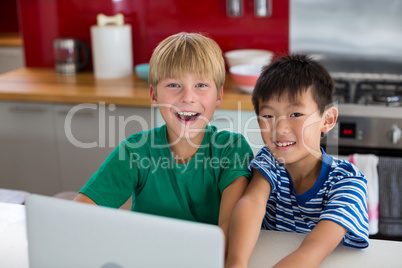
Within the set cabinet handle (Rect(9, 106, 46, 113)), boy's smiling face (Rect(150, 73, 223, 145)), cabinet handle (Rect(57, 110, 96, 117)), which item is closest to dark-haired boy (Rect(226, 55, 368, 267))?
boy's smiling face (Rect(150, 73, 223, 145))

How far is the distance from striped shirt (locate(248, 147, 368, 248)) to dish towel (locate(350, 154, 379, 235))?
0.95m

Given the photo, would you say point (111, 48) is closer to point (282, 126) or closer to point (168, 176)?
point (168, 176)

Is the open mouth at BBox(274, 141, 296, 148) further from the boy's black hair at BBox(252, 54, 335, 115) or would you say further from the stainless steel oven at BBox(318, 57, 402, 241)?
the stainless steel oven at BBox(318, 57, 402, 241)

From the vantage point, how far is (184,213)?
1.36m

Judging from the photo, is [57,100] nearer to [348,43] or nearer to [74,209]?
[348,43]

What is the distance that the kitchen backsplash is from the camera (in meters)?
2.74

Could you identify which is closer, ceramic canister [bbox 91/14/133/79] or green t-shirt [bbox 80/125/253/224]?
green t-shirt [bbox 80/125/253/224]

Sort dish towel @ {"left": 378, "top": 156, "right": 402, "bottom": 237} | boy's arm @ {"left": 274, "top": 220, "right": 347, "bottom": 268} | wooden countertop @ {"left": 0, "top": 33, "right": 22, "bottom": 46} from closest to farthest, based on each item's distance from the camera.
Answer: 1. boy's arm @ {"left": 274, "top": 220, "right": 347, "bottom": 268}
2. dish towel @ {"left": 378, "top": 156, "right": 402, "bottom": 237}
3. wooden countertop @ {"left": 0, "top": 33, "right": 22, "bottom": 46}

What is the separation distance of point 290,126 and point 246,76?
40.2 inches

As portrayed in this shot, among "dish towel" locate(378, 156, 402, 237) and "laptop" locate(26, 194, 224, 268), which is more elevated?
"laptop" locate(26, 194, 224, 268)

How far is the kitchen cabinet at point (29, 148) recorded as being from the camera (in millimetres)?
2531

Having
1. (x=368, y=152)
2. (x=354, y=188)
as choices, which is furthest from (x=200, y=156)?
(x=368, y=152)

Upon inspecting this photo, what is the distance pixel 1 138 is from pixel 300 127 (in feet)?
6.22

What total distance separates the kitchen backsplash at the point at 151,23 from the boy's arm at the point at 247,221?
1.47 metres
